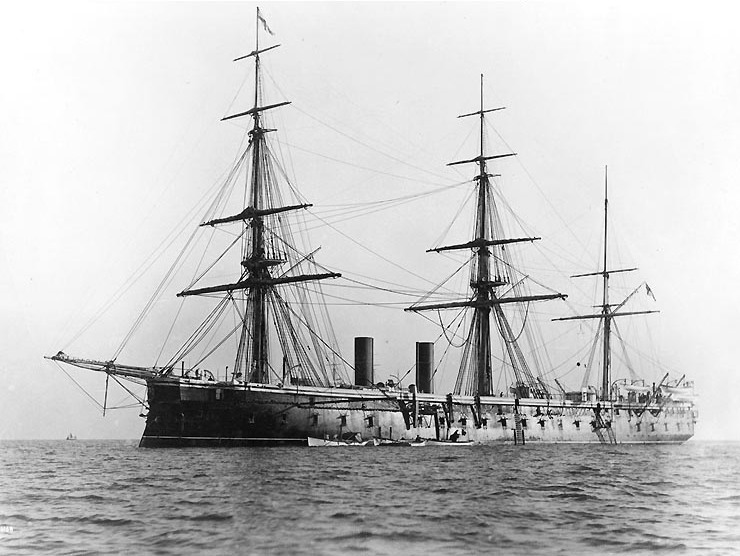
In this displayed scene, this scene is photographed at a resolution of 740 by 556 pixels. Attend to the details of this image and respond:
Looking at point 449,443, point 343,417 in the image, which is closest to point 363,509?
point 343,417

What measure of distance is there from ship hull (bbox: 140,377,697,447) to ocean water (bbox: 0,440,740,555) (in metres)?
7.16

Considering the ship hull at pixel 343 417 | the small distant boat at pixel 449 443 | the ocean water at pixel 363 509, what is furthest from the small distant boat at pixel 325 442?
the ocean water at pixel 363 509

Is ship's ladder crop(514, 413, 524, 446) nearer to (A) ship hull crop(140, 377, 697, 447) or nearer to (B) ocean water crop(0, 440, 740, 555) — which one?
(A) ship hull crop(140, 377, 697, 447)

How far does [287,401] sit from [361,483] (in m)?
16.4

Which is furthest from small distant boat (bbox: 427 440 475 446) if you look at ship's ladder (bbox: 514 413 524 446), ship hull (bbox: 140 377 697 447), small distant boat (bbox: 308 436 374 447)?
small distant boat (bbox: 308 436 374 447)

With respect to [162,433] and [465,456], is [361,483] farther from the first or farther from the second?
[162,433]

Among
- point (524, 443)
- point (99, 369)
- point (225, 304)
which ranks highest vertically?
point (225, 304)

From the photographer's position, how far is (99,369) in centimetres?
3850

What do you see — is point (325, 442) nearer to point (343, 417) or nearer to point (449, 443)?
point (343, 417)

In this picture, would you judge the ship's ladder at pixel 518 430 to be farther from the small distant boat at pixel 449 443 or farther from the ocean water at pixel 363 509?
the ocean water at pixel 363 509

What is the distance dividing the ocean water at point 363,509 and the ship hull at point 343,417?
716 centimetres

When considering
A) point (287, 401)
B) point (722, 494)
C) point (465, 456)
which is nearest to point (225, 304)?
point (287, 401)

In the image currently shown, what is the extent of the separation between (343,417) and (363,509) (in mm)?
23965

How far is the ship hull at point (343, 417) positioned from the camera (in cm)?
3838
